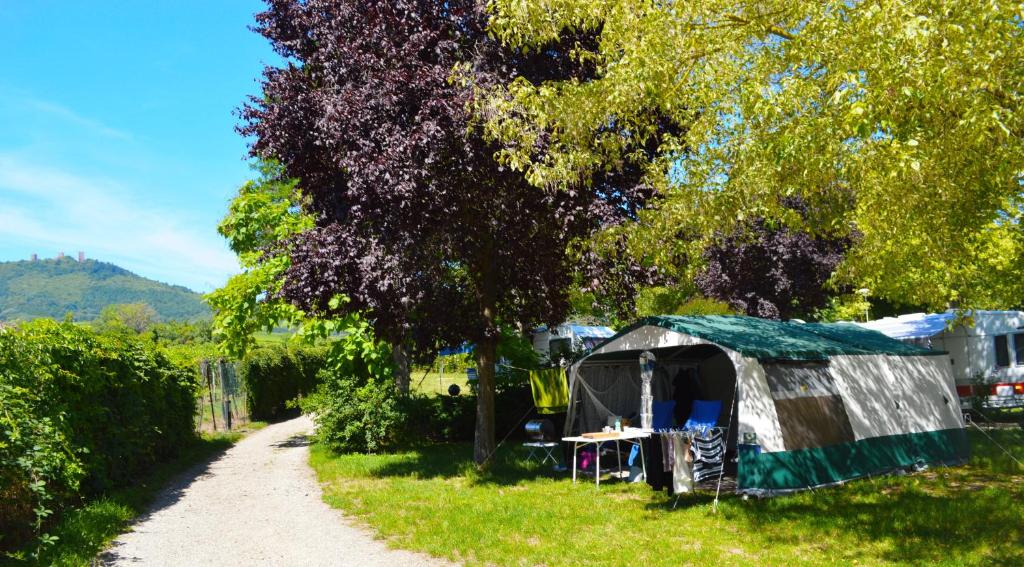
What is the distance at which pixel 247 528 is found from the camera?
8.20 meters

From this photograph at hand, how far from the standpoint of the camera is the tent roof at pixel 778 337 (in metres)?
9.43

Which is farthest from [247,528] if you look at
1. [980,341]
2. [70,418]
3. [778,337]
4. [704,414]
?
[980,341]

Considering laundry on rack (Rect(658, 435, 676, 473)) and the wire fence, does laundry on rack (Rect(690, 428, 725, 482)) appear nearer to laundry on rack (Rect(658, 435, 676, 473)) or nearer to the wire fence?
laundry on rack (Rect(658, 435, 676, 473))

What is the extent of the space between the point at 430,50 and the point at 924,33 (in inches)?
266

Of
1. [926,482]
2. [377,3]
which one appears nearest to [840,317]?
[926,482]

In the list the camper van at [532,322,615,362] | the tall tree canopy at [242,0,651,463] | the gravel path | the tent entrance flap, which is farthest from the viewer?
the camper van at [532,322,615,362]

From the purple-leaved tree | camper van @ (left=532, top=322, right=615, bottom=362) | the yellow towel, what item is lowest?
the yellow towel

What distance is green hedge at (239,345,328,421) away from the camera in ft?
69.5

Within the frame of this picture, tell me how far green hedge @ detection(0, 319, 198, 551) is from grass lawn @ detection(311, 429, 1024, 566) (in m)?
2.85

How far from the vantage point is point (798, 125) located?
23.3 feet

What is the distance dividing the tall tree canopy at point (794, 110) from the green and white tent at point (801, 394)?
1.51m

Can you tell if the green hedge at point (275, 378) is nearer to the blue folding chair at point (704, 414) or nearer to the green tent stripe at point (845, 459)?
the blue folding chair at point (704, 414)

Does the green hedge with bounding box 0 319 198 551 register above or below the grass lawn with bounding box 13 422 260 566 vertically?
above

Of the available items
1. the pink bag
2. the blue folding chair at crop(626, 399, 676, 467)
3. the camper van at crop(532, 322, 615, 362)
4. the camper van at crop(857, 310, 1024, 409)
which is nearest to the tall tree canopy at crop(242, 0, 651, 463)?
the pink bag
